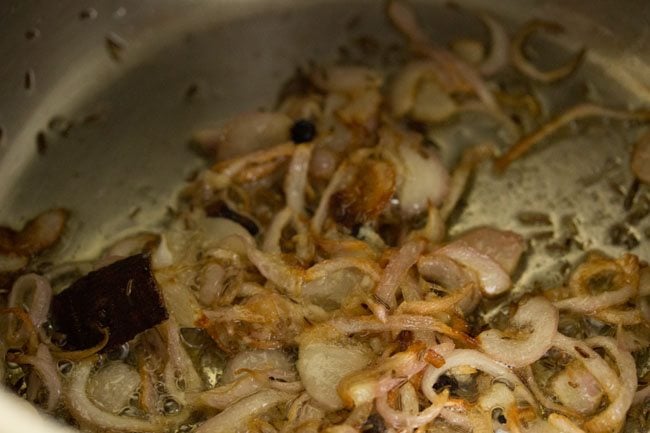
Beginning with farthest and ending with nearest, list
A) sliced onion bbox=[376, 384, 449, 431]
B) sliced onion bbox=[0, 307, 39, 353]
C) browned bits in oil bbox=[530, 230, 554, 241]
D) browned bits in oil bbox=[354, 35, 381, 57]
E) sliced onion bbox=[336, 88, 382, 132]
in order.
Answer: browned bits in oil bbox=[354, 35, 381, 57]
sliced onion bbox=[336, 88, 382, 132]
browned bits in oil bbox=[530, 230, 554, 241]
sliced onion bbox=[0, 307, 39, 353]
sliced onion bbox=[376, 384, 449, 431]

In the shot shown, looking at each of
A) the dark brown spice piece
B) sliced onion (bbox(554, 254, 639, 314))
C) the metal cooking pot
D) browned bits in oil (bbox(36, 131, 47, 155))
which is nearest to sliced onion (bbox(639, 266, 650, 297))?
sliced onion (bbox(554, 254, 639, 314))

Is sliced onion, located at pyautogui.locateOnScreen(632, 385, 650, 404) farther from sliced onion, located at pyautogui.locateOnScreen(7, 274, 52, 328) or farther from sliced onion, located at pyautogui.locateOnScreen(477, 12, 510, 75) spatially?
sliced onion, located at pyautogui.locateOnScreen(7, 274, 52, 328)

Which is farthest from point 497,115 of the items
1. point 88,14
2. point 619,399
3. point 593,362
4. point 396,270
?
point 88,14

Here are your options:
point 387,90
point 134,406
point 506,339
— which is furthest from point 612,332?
Answer: point 134,406

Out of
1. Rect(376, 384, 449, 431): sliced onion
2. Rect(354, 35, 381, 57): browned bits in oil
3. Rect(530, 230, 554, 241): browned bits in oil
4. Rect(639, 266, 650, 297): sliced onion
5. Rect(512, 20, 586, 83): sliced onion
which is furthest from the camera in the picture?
Rect(354, 35, 381, 57): browned bits in oil

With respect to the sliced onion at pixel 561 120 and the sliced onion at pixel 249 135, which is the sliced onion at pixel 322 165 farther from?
the sliced onion at pixel 561 120

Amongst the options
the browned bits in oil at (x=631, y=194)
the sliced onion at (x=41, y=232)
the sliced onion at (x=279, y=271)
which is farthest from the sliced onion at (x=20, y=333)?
the browned bits in oil at (x=631, y=194)

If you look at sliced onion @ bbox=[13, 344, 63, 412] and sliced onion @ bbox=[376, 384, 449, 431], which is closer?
sliced onion @ bbox=[376, 384, 449, 431]

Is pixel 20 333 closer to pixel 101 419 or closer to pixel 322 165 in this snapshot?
pixel 101 419
